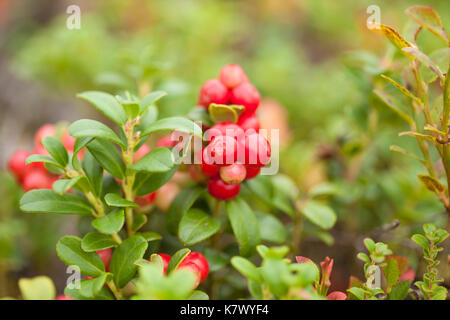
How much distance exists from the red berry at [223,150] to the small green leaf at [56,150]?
226mm

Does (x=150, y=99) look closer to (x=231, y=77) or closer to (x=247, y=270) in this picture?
(x=231, y=77)

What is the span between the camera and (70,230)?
127 centimetres

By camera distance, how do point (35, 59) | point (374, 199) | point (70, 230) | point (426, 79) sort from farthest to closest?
point (35, 59) → point (70, 230) → point (374, 199) → point (426, 79)

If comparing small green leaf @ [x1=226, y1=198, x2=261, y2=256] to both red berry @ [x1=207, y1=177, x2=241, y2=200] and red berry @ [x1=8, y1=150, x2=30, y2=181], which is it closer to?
red berry @ [x1=207, y1=177, x2=241, y2=200]

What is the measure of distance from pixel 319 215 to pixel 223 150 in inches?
11.4

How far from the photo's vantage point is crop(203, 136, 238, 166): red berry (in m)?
0.64

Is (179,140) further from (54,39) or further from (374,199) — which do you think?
(54,39)

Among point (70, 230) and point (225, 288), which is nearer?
point (225, 288)

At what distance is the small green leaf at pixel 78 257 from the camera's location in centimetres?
64

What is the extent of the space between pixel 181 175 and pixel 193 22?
1094 millimetres

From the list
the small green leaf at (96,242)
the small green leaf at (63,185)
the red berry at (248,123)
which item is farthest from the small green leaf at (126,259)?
the red berry at (248,123)

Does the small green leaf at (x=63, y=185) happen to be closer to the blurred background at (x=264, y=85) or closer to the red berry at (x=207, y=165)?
the red berry at (x=207, y=165)

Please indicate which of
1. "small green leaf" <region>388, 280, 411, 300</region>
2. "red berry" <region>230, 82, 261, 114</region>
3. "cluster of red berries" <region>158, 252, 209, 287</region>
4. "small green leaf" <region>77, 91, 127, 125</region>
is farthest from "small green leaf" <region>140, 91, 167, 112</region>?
"small green leaf" <region>388, 280, 411, 300</region>
